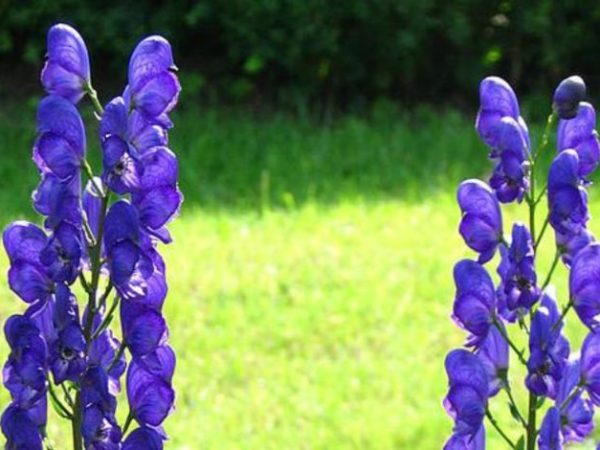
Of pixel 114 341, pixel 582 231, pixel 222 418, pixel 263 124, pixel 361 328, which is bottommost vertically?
pixel 114 341

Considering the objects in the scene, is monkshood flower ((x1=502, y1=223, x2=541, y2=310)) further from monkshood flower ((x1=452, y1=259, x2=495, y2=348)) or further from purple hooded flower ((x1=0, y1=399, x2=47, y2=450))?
purple hooded flower ((x1=0, y1=399, x2=47, y2=450))

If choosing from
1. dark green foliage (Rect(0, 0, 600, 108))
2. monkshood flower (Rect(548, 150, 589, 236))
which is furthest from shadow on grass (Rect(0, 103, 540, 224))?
monkshood flower (Rect(548, 150, 589, 236))

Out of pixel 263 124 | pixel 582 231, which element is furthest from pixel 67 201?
pixel 263 124

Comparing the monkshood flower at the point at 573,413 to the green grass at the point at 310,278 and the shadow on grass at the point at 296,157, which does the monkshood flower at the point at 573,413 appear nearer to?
the green grass at the point at 310,278

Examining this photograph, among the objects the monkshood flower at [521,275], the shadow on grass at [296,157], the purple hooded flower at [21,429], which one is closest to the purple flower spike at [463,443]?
the monkshood flower at [521,275]

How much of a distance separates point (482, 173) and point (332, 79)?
2.08 meters

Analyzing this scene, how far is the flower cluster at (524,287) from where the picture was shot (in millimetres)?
2447

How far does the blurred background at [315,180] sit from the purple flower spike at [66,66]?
299cm

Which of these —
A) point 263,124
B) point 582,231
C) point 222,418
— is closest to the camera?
point 582,231

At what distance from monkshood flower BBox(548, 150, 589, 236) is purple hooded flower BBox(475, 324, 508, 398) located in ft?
0.69

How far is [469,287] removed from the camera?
2.47 m

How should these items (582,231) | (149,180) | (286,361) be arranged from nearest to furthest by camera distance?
(149,180), (582,231), (286,361)

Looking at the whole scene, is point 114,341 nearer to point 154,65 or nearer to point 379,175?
point 154,65

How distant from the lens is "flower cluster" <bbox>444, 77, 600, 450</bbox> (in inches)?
96.3
